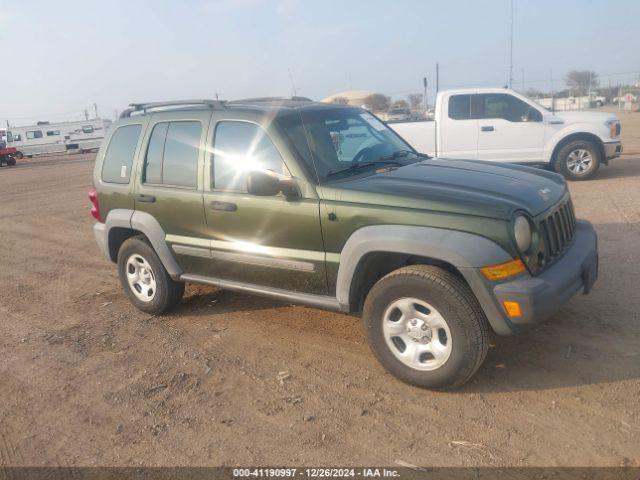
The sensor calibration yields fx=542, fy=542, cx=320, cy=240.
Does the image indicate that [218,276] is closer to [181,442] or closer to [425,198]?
[181,442]

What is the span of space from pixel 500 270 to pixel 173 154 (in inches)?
116

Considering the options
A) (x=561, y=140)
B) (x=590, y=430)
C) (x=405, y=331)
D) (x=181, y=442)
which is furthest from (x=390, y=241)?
(x=561, y=140)

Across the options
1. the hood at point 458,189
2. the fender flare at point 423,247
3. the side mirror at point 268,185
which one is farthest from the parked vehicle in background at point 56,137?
the fender flare at point 423,247

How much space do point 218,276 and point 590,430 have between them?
296 centimetres

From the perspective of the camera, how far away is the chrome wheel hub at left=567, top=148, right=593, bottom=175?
10.8 meters

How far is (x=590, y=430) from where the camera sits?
3045 millimetres

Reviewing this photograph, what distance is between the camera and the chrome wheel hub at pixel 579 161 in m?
10.8

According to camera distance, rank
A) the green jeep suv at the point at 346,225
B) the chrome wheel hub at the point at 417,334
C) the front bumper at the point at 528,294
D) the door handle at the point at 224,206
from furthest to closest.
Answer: the door handle at the point at 224,206 → the chrome wheel hub at the point at 417,334 → the green jeep suv at the point at 346,225 → the front bumper at the point at 528,294

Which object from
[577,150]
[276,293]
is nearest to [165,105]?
[276,293]

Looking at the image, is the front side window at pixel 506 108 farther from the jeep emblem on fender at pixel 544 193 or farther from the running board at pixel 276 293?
the running board at pixel 276 293

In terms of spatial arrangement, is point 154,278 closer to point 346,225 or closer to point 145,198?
point 145,198

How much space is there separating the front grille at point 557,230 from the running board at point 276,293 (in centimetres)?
146

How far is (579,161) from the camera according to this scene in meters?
10.9

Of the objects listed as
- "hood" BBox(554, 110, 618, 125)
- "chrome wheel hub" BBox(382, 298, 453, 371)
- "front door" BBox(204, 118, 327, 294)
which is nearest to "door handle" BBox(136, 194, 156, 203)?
"front door" BBox(204, 118, 327, 294)
